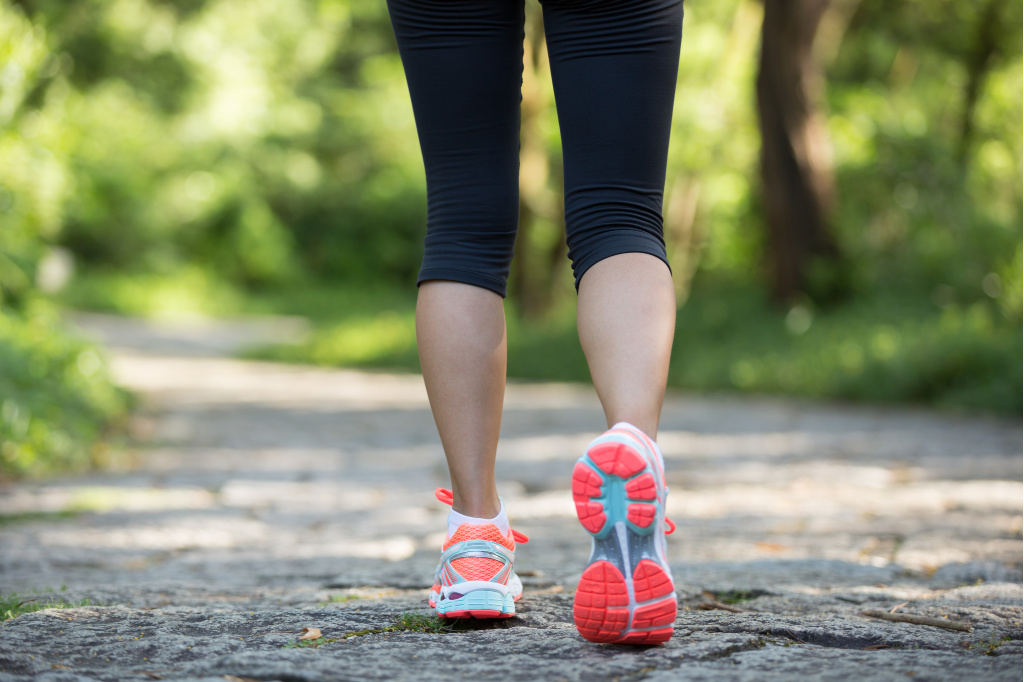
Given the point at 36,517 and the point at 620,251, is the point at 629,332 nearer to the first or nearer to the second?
the point at 620,251

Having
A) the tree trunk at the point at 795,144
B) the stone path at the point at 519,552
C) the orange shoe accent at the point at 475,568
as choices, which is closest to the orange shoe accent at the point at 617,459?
the stone path at the point at 519,552

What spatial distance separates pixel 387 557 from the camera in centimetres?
245

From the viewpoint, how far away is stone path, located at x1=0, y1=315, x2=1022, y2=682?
49.9 inches

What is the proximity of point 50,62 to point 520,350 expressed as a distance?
192 inches

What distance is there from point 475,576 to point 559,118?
730 mm

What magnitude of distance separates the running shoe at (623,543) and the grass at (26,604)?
88cm

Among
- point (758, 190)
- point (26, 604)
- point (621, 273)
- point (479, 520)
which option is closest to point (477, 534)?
point (479, 520)

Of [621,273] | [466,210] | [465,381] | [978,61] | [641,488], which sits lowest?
[641,488]

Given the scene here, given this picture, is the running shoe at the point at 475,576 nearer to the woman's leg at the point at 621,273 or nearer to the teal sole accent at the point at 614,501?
the woman's leg at the point at 621,273

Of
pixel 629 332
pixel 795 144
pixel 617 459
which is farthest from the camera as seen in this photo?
pixel 795 144

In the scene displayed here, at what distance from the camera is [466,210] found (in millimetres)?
1581

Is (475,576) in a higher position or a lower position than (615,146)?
→ lower

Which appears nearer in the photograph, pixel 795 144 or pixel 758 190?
pixel 795 144

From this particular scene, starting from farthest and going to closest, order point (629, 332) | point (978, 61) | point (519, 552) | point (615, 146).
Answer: point (978, 61) → point (519, 552) → point (615, 146) → point (629, 332)
